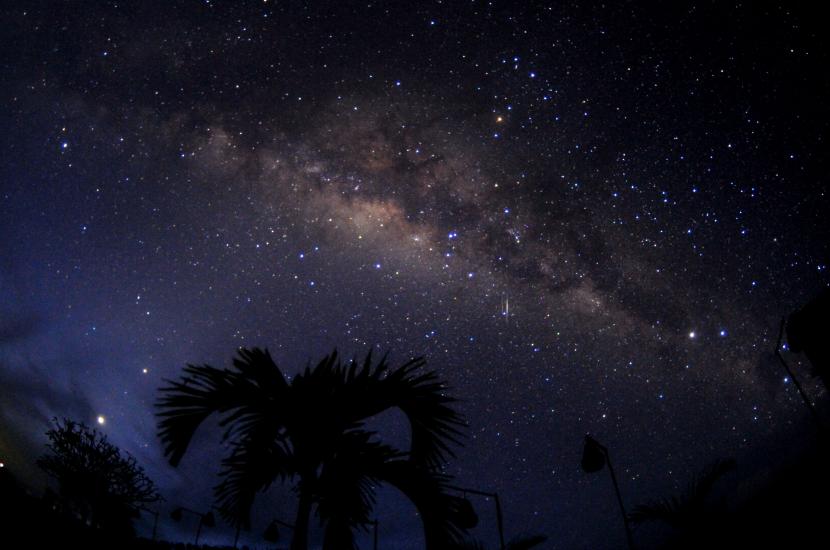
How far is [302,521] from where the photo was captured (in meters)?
3.13

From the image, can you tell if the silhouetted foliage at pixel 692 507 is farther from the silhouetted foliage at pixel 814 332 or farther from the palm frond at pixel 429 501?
the palm frond at pixel 429 501

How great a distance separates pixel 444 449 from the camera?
151 inches

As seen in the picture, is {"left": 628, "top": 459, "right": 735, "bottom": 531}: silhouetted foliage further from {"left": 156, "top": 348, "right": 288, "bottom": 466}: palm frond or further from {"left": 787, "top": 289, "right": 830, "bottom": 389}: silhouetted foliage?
{"left": 156, "top": 348, "right": 288, "bottom": 466}: palm frond

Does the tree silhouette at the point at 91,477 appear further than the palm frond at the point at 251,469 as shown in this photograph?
Yes

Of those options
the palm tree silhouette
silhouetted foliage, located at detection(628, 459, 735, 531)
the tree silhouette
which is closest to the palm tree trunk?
the palm tree silhouette

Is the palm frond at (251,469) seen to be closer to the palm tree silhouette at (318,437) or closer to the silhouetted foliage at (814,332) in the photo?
the palm tree silhouette at (318,437)

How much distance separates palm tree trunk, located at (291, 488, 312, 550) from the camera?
10.1 feet

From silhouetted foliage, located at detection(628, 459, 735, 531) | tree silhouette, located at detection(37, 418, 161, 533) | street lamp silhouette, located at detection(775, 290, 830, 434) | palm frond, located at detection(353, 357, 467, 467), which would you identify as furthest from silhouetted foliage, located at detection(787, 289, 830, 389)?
tree silhouette, located at detection(37, 418, 161, 533)

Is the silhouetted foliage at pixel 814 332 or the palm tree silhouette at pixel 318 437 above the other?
the silhouetted foliage at pixel 814 332

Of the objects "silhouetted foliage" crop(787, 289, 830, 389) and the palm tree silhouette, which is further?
"silhouetted foliage" crop(787, 289, 830, 389)

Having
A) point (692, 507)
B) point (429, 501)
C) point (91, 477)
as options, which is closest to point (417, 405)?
point (429, 501)

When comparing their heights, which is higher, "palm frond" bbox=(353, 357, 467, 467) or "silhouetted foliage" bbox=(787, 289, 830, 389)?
"silhouetted foliage" bbox=(787, 289, 830, 389)

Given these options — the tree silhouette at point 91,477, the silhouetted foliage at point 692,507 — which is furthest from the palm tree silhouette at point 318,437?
the tree silhouette at point 91,477

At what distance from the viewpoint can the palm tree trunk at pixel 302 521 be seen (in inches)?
121
